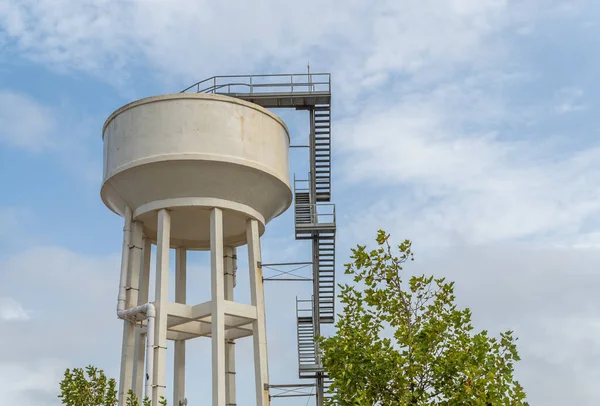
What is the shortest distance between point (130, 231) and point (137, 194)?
1136mm

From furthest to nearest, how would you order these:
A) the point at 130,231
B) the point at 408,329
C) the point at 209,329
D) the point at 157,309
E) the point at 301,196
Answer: the point at 301,196 → the point at 209,329 → the point at 130,231 → the point at 157,309 → the point at 408,329

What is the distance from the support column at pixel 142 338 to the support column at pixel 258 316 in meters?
2.85

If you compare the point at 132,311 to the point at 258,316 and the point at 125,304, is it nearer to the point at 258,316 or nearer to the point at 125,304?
the point at 125,304

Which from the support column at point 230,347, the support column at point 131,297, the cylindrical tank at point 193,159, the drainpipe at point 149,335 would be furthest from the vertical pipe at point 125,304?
the support column at point 230,347

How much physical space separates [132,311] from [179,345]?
3.60 meters

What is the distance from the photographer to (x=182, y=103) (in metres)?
20.3

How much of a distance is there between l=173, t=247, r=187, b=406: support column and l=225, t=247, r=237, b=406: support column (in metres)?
1.23

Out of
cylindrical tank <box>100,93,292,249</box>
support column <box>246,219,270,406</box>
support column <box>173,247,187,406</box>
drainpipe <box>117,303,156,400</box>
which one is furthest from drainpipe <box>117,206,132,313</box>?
support column <box>246,219,270,406</box>

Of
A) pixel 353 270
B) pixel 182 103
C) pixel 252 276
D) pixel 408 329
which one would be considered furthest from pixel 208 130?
pixel 408 329

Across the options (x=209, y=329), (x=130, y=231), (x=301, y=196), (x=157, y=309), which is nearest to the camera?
(x=157, y=309)

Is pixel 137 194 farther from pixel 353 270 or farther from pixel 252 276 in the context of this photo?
pixel 353 270

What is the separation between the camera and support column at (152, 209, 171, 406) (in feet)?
63.5

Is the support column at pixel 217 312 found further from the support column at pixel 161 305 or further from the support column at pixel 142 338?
the support column at pixel 142 338

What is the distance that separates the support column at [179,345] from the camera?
23.1 meters
